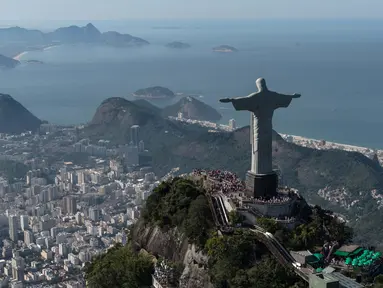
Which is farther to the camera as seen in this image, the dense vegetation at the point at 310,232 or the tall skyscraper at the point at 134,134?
the tall skyscraper at the point at 134,134

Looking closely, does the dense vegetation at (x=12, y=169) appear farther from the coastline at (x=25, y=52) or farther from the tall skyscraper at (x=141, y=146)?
the coastline at (x=25, y=52)

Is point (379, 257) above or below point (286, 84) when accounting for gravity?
above

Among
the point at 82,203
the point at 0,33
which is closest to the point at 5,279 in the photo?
the point at 82,203

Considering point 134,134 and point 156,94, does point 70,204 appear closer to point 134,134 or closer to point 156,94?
point 134,134

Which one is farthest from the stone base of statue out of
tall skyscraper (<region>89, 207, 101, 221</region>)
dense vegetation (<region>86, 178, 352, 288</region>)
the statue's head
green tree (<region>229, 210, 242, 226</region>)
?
tall skyscraper (<region>89, 207, 101, 221</region>)

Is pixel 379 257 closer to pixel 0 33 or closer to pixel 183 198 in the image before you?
pixel 183 198

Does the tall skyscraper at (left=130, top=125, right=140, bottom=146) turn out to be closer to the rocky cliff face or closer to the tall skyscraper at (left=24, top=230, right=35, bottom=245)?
the tall skyscraper at (left=24, top=230, right=35, bottom=245)

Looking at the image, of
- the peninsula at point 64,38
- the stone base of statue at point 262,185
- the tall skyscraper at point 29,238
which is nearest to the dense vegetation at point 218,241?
the stone base of statue at point 262,185
